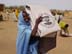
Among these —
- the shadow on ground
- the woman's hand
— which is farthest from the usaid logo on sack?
the shadow on ground

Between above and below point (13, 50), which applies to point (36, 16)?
above

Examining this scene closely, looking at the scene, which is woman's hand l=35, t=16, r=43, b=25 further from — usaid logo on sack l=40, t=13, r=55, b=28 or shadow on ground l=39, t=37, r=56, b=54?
shadow on ground l=39, t=37, r=56, b=54

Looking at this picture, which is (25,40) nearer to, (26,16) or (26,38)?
(26,38)

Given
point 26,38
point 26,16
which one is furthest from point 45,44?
point 26,16

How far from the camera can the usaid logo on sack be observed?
2926 mm

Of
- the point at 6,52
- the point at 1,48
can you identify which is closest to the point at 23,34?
the point at 6,52

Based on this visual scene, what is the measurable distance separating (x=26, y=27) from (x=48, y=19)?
0.25m

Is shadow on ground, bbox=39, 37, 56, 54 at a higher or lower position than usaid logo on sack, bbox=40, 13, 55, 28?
lower

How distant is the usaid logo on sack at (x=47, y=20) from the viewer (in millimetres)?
2926

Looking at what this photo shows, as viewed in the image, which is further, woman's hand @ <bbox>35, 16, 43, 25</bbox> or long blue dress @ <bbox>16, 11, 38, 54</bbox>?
long blue dress @ <bbox>16, 11, 38, 54</bbox>

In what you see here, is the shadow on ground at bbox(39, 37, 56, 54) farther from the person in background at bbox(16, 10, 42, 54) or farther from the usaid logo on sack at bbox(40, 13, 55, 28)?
the usaid logo on sack at bbox(40, 13, 55, 28)

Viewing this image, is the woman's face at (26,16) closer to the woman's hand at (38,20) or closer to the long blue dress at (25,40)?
the long blue dress at (25,40)

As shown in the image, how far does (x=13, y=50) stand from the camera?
8.34m

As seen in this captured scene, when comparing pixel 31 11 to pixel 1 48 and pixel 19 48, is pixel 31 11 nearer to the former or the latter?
pixel 19 48
